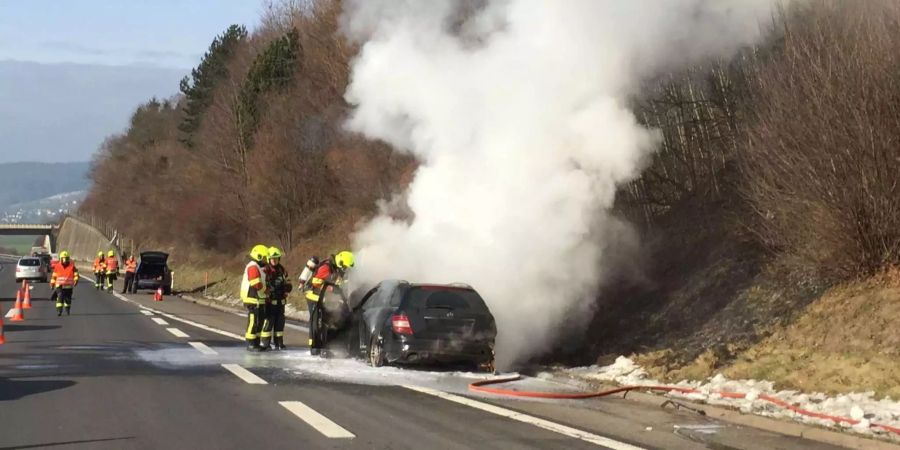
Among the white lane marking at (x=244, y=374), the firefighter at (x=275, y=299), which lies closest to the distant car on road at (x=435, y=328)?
the white lane marking at (x=244, y=374)

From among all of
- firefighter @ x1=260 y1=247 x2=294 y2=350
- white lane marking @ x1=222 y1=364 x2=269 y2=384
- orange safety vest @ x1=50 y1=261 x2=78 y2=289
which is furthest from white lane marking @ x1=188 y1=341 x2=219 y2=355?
orange safety vest @ x1=50 y1=261 x2=78 y2=289

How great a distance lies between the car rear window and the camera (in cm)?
1366

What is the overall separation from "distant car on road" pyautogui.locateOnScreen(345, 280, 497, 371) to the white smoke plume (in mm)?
1762

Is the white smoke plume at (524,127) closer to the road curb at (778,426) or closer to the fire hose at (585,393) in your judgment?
the fire hose at (585,393)

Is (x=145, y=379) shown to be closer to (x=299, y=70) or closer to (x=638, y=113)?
(x=638, y=113)

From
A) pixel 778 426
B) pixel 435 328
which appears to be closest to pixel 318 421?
pixel 778 426

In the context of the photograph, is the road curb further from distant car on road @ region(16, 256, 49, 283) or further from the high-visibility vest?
distant car on road @ region(16, 256, 49, 283)

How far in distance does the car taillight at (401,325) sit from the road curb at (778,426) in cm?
328

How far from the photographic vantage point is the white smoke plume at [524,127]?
49.4 ft

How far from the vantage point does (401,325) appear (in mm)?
13469

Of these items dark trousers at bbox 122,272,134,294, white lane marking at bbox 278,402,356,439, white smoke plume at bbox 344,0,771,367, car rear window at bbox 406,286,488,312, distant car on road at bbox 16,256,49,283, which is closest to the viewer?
white lane marking at bbox 278,402,356,439

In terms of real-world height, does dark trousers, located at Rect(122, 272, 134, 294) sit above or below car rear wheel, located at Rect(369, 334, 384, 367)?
above

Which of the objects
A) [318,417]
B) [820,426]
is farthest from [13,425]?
[820,426]

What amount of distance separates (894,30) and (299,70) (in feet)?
94.4
